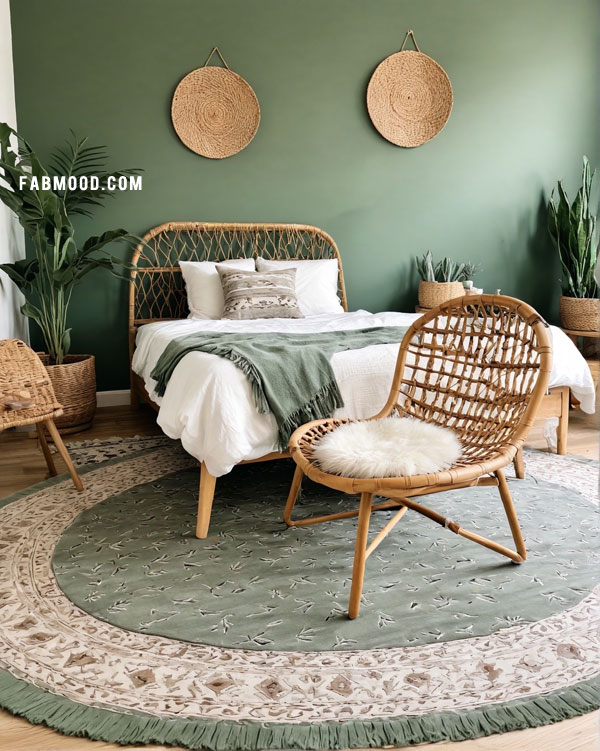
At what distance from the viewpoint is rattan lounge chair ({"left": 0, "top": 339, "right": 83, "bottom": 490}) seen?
2770 millimetres

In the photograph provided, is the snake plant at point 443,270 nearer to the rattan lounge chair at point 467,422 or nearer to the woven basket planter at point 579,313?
the woven basket planter at point 579,313

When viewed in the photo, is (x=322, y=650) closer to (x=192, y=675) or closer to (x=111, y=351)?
(x=192, y=675)

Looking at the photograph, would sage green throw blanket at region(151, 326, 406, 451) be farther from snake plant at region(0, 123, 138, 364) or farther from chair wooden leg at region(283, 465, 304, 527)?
snake plant at region(0, 123, 138, 364)

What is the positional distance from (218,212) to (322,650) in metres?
3.31

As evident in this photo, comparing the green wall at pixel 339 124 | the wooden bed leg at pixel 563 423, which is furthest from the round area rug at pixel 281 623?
the green wall at pixel 339 124

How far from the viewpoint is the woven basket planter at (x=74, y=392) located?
12.4 feet

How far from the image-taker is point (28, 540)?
250cm

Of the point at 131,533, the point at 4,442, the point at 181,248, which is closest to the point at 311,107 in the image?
the point at 181,248

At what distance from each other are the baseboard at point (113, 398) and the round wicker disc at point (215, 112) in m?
1.64

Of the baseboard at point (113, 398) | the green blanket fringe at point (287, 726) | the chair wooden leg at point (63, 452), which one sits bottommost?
the green blanket fringe at point (287, 726)

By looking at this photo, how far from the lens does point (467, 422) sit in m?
2.48

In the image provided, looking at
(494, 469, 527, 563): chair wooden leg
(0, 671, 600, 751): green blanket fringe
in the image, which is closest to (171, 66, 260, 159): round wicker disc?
(494, 469, 527, 563): chair wooden leg

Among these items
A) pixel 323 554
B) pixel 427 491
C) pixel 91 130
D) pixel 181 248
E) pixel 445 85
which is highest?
pixel 445 85

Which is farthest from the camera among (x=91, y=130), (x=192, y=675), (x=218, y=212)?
(x=218, y=212)
